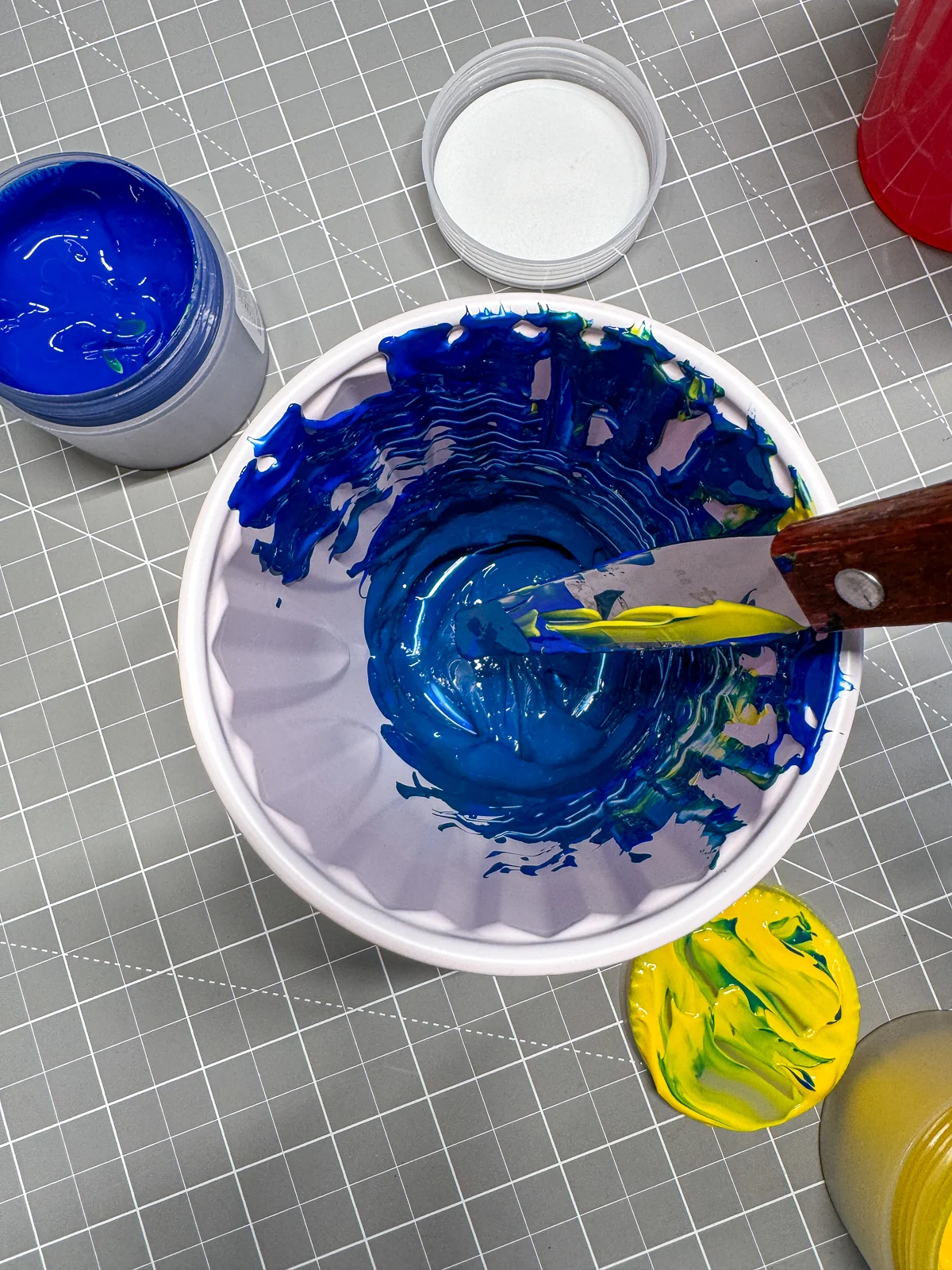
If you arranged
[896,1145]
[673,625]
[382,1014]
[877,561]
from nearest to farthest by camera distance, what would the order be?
[877,561] < [673,625] < [896,1145] < [382,1014]

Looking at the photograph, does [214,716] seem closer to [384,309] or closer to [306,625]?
[306,625]

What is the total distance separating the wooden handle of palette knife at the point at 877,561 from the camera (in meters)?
0.31

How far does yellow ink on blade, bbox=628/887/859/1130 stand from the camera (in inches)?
28.0

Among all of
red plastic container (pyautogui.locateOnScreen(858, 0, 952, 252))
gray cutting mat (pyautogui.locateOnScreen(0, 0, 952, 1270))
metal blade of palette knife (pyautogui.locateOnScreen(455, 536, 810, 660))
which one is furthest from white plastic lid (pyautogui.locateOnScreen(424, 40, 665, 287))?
metal blade of palette knife (pyautogui.locateOnScreen(455, 536, 810, 660))

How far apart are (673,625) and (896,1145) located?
416 millimetres

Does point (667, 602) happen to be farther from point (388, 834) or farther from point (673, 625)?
point (388, 834)

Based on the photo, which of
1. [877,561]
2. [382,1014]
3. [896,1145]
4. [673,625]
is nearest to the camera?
[877,561]

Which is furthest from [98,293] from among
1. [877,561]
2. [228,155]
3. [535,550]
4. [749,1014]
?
[749,1014]

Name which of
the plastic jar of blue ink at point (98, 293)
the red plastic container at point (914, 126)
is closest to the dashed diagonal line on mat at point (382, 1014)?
the plastic jar of blue ink at point (98, 293)

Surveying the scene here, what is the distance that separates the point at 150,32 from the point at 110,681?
0.54m

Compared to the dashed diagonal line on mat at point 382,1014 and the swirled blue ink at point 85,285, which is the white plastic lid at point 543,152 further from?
the dashed diagonal line on mat at point 382,1014

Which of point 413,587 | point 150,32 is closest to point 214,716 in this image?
point 413,587

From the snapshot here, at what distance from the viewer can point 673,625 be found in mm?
466

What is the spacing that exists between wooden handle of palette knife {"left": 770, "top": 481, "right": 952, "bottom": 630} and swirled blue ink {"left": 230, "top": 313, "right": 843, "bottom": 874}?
0.31ft
